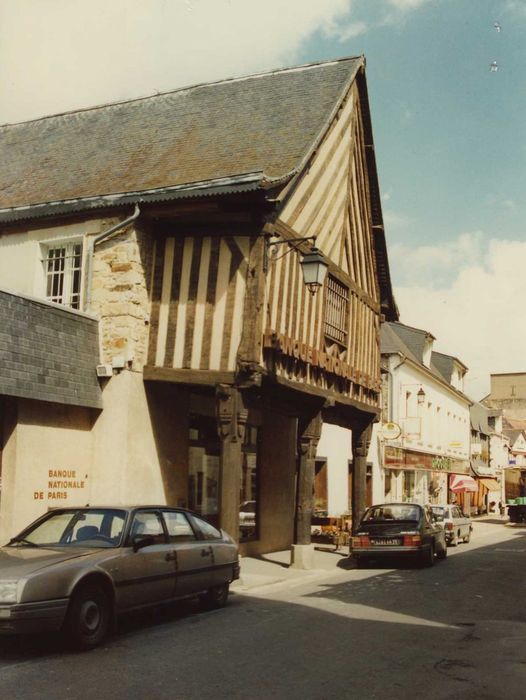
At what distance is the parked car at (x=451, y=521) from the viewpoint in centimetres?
2434

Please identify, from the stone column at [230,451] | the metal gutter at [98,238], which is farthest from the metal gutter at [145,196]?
the stone column at [230,451]

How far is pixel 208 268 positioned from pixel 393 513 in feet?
23.3

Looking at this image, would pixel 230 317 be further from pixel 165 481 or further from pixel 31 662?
pixel 31 662

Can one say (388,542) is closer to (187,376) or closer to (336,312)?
(336,312)

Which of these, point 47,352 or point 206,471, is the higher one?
point 47,352

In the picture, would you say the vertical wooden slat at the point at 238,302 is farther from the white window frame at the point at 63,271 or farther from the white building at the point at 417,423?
the white building at the point at 417,423

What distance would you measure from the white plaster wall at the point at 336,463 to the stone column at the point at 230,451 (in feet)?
41.9

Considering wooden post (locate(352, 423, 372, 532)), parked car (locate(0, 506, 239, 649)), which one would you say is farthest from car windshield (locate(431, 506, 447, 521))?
parked car (locate(0, 506, 239, 649))

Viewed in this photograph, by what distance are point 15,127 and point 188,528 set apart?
14.9m

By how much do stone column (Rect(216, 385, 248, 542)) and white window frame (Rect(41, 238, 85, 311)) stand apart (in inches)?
136

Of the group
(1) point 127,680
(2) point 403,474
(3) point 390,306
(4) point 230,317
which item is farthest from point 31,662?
(2) point 403,474

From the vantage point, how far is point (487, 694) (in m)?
6.18

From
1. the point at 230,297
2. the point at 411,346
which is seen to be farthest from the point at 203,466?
the point at 411,346

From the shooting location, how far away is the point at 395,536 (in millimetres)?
16766
